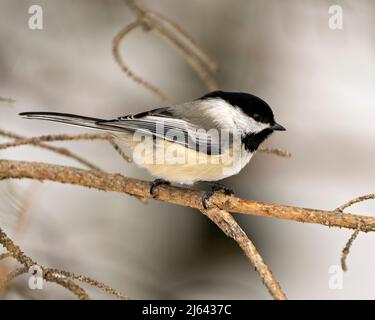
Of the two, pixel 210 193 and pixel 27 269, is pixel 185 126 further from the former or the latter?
pixel 27 269

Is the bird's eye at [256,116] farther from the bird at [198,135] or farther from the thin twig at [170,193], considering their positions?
the thin twig at [170,193]

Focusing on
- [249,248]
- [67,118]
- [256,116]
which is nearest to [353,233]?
[249,248]

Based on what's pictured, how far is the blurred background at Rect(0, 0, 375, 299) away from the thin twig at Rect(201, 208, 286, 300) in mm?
1148

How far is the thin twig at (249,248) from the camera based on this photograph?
1.24 metres

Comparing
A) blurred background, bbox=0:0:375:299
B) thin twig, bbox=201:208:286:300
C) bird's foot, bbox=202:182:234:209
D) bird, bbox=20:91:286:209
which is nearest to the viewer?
thin twig, bbox=201:208:286:300

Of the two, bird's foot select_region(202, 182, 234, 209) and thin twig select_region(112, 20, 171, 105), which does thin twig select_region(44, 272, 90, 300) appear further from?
thin twig select_region(112, 20, 171, 105)

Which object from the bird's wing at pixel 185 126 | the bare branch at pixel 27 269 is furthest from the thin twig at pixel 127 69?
the bare branch at pixel 27 269

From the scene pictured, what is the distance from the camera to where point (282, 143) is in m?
3.32

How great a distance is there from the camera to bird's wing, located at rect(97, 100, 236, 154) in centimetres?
213

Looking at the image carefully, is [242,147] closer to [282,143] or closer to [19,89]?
[282,143]

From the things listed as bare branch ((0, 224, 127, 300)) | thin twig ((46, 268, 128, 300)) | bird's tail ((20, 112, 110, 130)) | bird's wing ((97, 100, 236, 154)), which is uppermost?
bird's wing ((97, 100, 236, 154))

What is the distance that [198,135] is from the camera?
2178 millimetres

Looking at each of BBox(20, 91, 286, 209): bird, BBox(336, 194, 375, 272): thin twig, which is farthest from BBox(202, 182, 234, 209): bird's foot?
BBox(336, 194, 375, 272): thin twig
